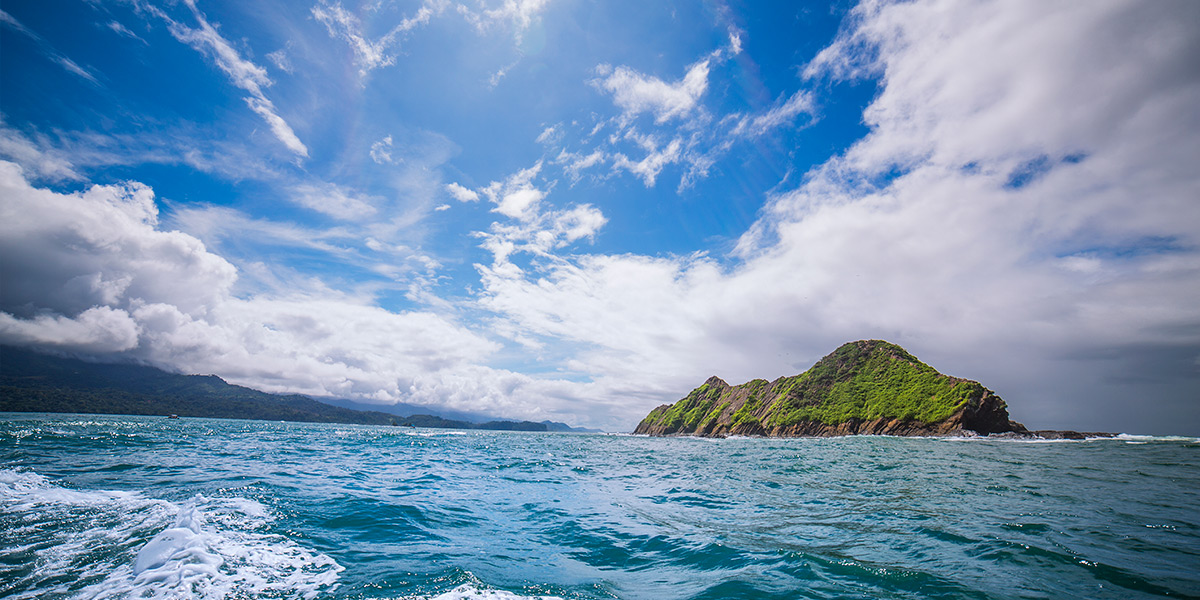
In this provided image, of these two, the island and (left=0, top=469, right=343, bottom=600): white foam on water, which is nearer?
(left=0, top=469, right=343, bottom=600): white foam on water

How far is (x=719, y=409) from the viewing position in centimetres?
13550

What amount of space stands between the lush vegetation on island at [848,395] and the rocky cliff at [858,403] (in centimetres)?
19

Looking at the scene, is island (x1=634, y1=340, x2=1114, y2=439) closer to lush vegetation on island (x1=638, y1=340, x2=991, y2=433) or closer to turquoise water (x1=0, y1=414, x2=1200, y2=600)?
lush vegetation on island (x1=638, y1=340, x2=991, y2=433)

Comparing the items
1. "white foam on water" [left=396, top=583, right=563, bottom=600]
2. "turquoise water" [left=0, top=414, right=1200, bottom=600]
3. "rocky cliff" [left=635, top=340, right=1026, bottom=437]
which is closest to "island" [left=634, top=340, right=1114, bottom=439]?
"rocky cliff" [left=635, top=340, right=1026, bottom=437]

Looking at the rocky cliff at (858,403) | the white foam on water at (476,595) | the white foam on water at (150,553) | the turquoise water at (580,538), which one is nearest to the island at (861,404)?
the rocky cliff at (858,403)

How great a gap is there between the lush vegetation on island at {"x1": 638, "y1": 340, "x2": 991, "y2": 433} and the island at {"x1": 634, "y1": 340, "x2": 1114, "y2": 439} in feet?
0.57

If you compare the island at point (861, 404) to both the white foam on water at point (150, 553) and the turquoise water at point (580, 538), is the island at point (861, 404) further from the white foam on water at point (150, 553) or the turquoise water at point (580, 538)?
the white foam on water at point (150, 553)

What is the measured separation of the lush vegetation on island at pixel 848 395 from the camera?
76.6 m

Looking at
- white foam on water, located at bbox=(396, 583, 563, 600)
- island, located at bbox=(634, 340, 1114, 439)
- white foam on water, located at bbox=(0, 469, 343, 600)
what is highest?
island, located at bbox=(634, 340, 1114, 439)

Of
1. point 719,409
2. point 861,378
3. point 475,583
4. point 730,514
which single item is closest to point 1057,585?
point 730,514

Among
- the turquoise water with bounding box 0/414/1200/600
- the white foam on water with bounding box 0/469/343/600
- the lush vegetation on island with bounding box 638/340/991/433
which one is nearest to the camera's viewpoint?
the white foam on water with bounding box 0/469/343/600

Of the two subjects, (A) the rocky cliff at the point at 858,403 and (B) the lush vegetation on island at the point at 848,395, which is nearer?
(A) the rocky cliff at the point at 858,403

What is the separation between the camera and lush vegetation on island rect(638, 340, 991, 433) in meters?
76.6

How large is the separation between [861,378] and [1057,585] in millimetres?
113474
